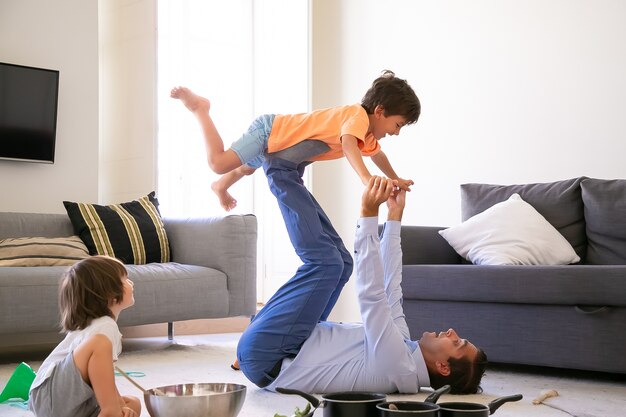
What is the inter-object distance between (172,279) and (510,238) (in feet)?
5.05

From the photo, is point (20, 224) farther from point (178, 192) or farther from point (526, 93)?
point (526, 93)

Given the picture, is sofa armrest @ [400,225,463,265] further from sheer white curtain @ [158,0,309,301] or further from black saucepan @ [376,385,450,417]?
sheer white curtain @ [158,0,309,301]

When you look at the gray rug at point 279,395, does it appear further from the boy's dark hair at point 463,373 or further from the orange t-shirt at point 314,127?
the orange t-shirt at point 314,127

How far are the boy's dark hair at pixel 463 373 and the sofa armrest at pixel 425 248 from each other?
3.42 feet

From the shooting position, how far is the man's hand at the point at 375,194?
208 cm

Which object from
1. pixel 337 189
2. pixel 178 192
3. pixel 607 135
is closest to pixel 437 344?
pixel 607 135

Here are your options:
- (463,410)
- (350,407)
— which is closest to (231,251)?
(350,407)

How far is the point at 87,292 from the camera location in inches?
73.9

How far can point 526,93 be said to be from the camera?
4418 mm

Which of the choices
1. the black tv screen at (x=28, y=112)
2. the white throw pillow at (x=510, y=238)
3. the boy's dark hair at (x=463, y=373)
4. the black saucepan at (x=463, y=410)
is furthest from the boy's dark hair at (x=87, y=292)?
the black tv screen at (x=28, y=112)

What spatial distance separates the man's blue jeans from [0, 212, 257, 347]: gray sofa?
1108 mm

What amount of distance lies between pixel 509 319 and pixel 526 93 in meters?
1.94

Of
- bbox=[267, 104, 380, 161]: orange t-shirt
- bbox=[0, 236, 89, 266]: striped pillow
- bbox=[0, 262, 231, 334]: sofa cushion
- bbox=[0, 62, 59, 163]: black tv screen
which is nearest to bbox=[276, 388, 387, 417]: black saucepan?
bbox=[267, 104, 380, 161]: orange t-shirt

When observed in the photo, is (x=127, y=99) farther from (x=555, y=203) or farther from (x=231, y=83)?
(x=555, y=203)
